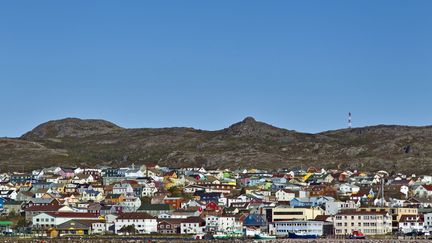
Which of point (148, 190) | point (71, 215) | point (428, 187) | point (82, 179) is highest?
point (82, 179)

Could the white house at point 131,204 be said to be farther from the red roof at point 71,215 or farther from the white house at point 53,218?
the white house at point 53,218

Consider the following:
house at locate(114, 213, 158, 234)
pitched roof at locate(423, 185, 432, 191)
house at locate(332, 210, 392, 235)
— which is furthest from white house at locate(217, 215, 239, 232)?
pitched roof at locate(423, 185, 432, 191)

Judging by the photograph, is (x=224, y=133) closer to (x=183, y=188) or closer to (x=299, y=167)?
(x=299, y=167)

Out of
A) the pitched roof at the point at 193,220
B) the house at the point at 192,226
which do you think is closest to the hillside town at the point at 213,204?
the house at the point at 192,226

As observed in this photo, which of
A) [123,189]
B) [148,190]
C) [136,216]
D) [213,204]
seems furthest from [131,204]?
[136,216]

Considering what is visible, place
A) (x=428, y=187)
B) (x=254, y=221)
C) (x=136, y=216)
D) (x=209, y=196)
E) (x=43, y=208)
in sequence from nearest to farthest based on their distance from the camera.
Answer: (x=136, y=216), (x=254, y=221), (x=43, y=208), (x=209, y=196), (x=428, y=187)

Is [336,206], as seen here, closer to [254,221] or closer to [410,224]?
[410,224]

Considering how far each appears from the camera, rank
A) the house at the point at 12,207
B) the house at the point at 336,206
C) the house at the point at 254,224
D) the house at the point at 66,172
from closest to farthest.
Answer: the house at the point at 254,224
the house at the point at 336,206
the house at the point at 12,207
the house at the point at 66,172
